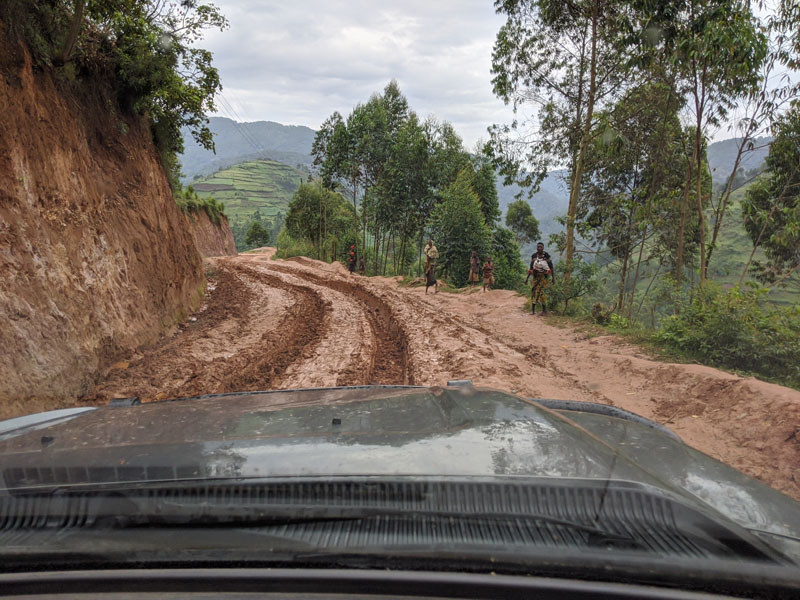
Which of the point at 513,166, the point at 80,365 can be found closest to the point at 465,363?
the point at 80,365

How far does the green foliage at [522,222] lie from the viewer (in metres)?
40.2

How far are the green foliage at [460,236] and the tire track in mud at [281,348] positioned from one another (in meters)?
10.9

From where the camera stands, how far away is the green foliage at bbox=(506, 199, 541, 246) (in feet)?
132

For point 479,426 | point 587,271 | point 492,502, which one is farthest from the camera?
point 587,271

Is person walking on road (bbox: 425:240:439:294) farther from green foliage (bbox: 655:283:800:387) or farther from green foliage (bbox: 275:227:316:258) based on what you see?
green foliage (bbox: 275:227:316:258)

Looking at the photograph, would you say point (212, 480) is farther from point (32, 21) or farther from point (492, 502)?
point (32, 21)

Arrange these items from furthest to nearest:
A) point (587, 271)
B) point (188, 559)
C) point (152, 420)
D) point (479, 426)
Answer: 1. point (587, 271)
2. point (152, 420)
3. point (479, 426)
4. point (188, 559)

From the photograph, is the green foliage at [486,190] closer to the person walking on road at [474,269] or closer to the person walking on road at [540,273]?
the person walking on road at [474,269]

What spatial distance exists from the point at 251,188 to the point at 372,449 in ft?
570

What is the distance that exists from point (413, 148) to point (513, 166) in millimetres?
14823

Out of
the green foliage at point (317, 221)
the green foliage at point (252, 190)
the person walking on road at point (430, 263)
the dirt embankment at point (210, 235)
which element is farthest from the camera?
the green foliage at point (252, 190)

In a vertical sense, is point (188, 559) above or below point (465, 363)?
above

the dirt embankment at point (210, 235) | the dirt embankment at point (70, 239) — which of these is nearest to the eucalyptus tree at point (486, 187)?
the dirt embankment at point (210, 235)

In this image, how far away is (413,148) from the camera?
28547mm
